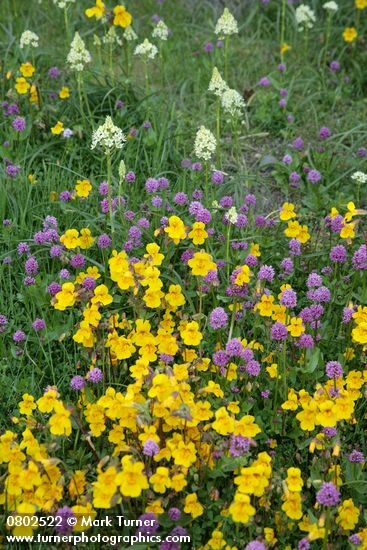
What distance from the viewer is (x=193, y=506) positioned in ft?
8.36

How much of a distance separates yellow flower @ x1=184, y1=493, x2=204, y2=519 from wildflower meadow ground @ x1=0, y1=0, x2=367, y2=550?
0.01m

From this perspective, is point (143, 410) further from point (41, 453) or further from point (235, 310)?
point (235, 310)

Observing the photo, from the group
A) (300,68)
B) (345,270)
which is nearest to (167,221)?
(345,270)

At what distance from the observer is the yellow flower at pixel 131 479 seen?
2.40 m

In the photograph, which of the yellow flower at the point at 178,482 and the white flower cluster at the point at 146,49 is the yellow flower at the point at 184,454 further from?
the white flower cluster at the point at 146,49

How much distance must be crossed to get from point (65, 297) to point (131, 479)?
0.85m

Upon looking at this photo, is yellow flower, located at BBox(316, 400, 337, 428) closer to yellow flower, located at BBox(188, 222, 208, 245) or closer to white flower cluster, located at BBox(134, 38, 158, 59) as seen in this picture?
yellow flower, located at BBox(188, 222, 208, 245)

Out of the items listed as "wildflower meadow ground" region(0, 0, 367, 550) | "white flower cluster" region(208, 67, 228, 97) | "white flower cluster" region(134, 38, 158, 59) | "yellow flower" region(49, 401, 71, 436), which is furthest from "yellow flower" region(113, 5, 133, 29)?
"yellow flower" region(49, 401, 71, 436)

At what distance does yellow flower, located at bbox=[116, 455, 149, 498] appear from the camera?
240 cm

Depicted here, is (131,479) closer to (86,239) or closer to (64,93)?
(86,239)

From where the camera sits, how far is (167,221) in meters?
3.53

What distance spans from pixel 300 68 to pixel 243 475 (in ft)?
11.2

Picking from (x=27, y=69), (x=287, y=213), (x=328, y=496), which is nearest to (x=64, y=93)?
(x=27, y=69)

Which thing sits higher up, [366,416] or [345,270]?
[345,270]
